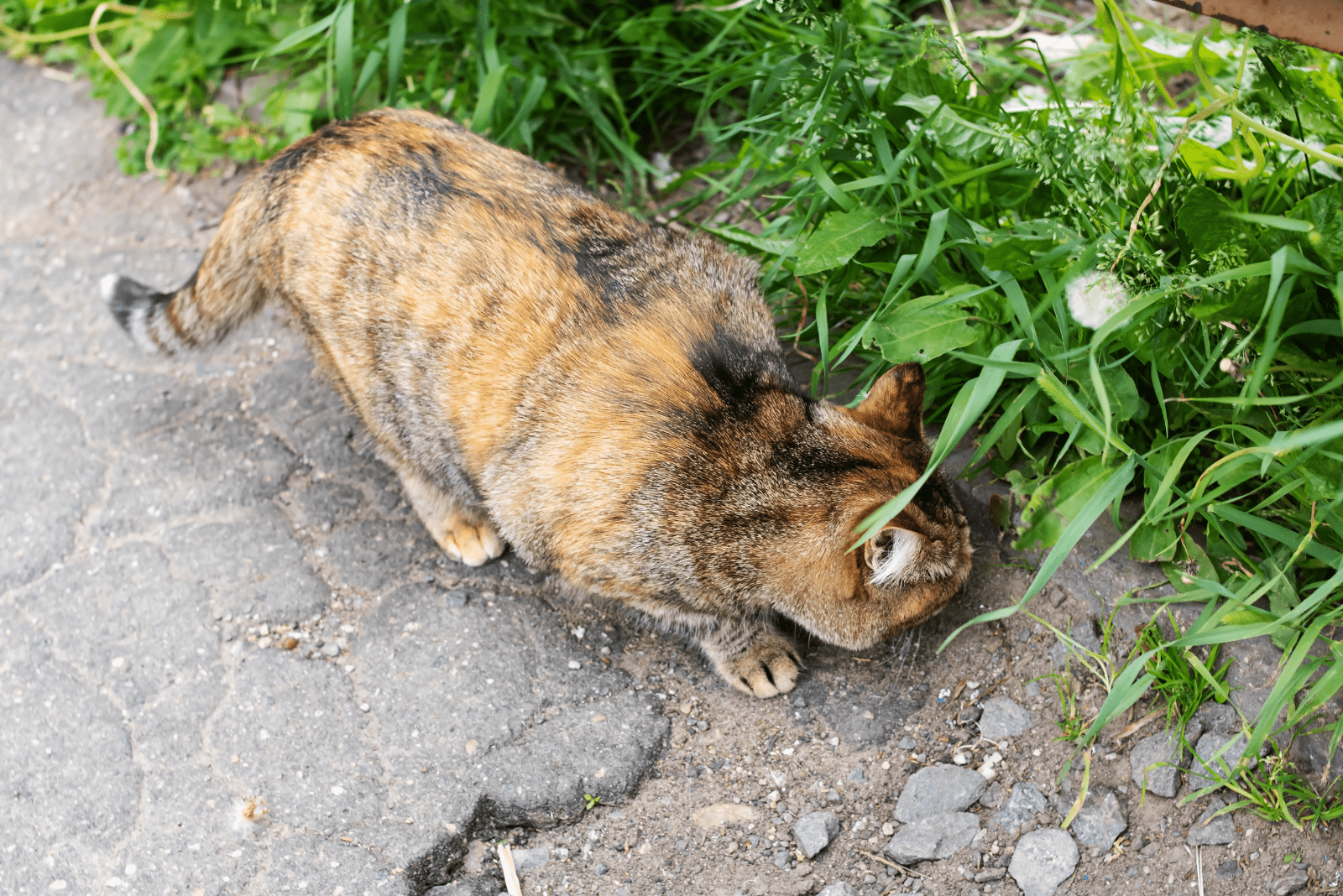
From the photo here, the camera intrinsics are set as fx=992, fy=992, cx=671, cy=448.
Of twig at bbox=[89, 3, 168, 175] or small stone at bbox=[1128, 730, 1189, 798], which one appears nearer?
small stone at bbox=[1128, 730, 1189, 798]

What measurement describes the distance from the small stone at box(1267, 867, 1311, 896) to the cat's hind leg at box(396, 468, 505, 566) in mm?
2280

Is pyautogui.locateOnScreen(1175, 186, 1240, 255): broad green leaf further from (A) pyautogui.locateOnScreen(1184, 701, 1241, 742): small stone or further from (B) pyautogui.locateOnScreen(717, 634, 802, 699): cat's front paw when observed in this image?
(B) pyautogui.locateOnScreen(717, 634, 802, 699): cat's front paw

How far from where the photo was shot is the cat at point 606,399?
2.60 meters

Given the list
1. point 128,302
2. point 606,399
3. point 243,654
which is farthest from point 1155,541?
point 128,302

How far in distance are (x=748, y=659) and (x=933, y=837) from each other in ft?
2.23

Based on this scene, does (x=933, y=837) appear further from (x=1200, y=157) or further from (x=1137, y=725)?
(x=1200, y=157)

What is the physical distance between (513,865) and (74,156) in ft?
13.0

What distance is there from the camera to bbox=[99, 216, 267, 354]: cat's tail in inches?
129

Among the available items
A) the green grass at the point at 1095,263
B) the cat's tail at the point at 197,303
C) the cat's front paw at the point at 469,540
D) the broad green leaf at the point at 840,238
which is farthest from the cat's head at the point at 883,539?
the cat's tail at the point at 197,303

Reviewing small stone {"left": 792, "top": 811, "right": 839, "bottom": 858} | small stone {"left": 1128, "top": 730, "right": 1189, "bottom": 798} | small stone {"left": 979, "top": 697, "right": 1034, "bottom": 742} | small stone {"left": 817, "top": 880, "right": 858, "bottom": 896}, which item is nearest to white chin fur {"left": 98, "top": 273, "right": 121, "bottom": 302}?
small stone {"left": 792, "top": 811, "right": 839, "bottom": 858}

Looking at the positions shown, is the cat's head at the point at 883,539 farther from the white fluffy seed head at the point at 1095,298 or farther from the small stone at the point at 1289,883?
the small stone at the point at 1289,883

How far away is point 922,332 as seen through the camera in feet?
8.73

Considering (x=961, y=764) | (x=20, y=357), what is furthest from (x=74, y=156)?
(x=961, y=764)

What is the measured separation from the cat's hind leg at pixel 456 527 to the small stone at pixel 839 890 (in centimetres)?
147
